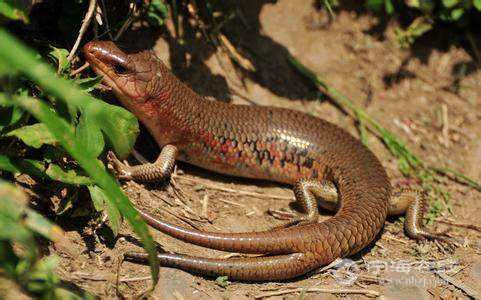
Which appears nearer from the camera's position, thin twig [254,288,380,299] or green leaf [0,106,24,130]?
green leaf [0,106,24,130]

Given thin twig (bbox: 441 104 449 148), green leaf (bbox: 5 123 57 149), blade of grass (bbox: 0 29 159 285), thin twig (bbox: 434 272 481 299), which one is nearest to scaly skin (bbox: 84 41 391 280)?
thin twig (bbox: 434 272 481 299)

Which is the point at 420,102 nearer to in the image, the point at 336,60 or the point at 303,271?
the point at 336,60

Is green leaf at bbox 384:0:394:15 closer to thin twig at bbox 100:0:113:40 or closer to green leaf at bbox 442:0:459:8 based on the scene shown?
green leaf at bbox 442:0:459:8

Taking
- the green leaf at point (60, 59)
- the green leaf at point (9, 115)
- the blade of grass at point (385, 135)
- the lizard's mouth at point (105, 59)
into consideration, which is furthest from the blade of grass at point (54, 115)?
the blade of grass at point (385, 135)

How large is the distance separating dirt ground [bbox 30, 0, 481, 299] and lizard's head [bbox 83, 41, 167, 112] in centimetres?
49

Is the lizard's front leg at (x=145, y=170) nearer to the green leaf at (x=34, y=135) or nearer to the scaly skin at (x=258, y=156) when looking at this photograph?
the scaly skin at (x=258, y=156)

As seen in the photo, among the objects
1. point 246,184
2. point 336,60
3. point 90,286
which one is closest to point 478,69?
point 336,60

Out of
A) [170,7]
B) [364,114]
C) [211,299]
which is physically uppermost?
[170,7]

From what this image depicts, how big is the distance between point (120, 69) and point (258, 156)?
1.37 metres

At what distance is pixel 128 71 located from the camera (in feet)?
15.3

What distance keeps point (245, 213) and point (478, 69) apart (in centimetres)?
346

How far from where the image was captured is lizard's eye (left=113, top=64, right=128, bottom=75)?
15.1ft

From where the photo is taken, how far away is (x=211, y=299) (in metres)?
Result: 3.74

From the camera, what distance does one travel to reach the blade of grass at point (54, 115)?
2.11 m
